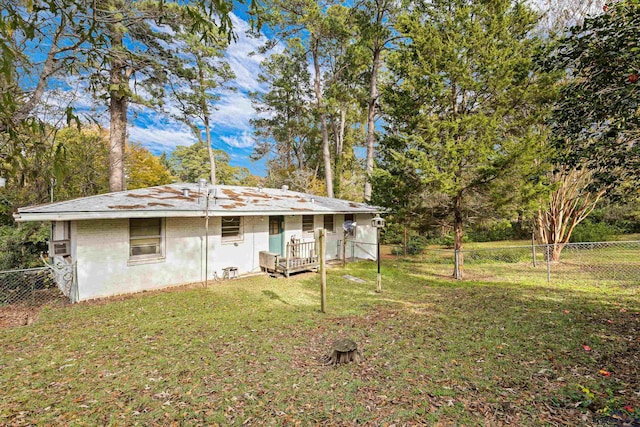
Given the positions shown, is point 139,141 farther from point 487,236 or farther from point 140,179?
point 487,236

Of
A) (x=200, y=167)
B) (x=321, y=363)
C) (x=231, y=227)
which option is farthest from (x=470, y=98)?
(x=200, y=167)

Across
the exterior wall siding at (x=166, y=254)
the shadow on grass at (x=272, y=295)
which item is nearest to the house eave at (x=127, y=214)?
the exterior wall siding at (x=166, y=254)

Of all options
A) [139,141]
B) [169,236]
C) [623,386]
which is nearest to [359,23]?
[169,236]

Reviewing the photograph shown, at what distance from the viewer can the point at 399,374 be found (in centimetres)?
431

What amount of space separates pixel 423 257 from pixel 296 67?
17560 millimetres

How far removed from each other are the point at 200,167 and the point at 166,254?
83.0 ft

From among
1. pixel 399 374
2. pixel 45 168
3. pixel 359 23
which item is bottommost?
pixel 399 374

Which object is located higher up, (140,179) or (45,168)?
(140,179)

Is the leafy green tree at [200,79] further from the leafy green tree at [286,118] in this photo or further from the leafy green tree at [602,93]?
the leafy green tree at [602,93]

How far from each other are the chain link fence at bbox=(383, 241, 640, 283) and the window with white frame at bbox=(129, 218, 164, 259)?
1066 centimetres

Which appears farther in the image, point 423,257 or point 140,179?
point 140,179

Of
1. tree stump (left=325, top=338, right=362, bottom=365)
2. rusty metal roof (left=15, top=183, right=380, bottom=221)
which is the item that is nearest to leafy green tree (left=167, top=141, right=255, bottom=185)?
rusty metal roof (left=15, top=183, right=380, bottom=221)

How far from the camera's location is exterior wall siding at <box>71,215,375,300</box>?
7613 millimetres

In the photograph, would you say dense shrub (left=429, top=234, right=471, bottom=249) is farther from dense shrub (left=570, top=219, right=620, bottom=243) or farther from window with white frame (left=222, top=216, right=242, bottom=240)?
window with white frame (left=222, top=216, right=242, bottom=240)
